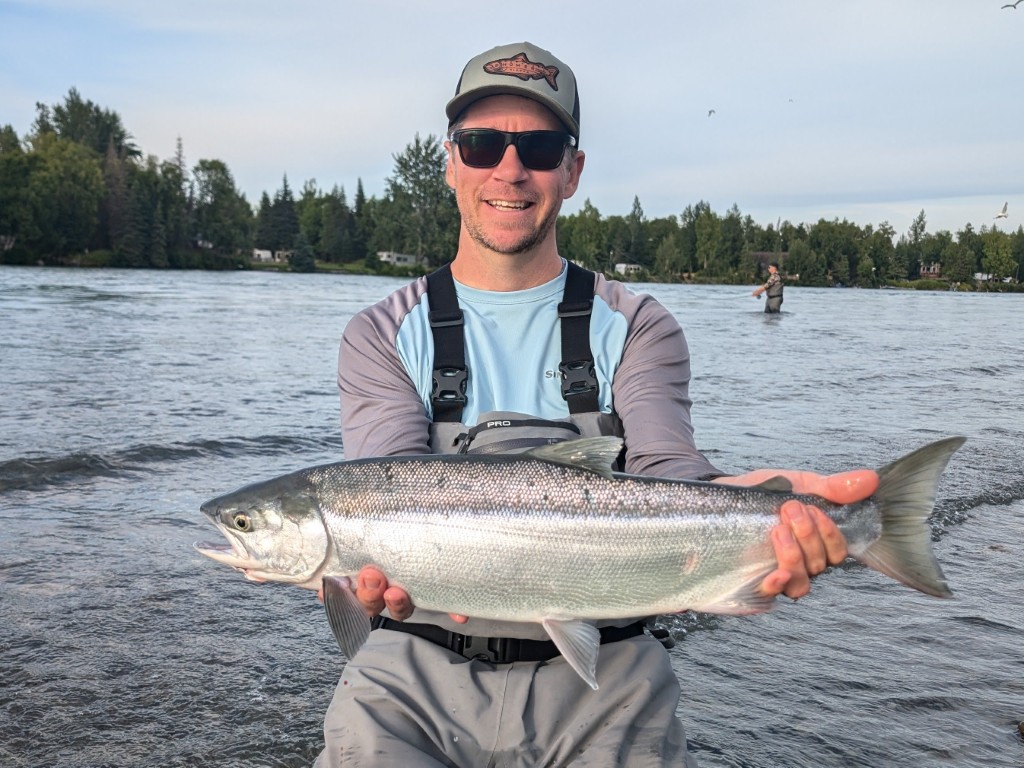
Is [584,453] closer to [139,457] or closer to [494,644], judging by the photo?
[494,644]

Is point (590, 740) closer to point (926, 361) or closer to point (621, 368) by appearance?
point (621, 368)

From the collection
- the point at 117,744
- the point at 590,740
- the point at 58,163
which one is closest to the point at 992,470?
the point at 590,740

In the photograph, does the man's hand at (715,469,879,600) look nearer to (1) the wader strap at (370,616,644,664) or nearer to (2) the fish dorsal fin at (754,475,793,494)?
(2) the fish dorsal fin at (754,475,793,494)

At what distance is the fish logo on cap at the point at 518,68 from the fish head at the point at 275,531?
210 centimetres

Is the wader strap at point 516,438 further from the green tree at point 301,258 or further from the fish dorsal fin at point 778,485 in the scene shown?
the green tree at point 301,258

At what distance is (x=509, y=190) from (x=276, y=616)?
3386 millimetres

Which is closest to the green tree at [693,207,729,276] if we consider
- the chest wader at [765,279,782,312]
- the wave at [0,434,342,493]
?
the chest wader at [765,279,782,312]

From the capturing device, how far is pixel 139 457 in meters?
10.7

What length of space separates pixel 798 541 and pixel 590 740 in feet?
3.37

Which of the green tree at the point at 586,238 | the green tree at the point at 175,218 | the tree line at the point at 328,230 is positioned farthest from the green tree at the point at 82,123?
the green tree at the point at 586,238

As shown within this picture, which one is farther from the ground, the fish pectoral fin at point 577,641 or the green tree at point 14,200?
the green tree at point 14,200

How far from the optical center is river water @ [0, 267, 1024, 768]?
4.59m

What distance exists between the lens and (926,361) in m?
24.4

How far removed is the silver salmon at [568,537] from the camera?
10.5 ft
